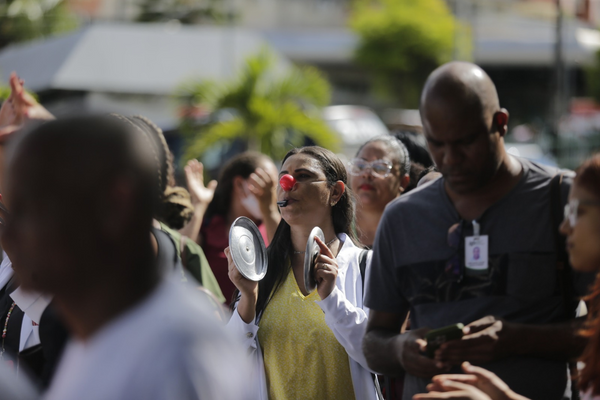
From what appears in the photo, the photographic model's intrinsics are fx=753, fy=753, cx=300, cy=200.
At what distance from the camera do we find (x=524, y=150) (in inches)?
953

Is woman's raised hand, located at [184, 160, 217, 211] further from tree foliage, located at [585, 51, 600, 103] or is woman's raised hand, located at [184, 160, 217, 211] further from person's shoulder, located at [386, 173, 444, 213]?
tree foliage, located at [585, 51, 600, 103]

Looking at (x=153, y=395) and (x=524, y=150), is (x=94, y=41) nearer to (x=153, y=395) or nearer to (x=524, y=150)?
(x=524, y=150)

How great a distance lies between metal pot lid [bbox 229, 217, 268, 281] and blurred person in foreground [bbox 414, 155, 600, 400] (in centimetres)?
121

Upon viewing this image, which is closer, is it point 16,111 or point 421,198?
point 421,198

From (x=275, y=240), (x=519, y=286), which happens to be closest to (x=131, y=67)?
(x=275, y=240)

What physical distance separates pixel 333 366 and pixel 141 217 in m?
1.99

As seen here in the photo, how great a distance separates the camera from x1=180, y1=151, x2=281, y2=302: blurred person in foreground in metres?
5.03

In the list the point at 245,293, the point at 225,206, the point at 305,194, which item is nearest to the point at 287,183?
the point at 305,194

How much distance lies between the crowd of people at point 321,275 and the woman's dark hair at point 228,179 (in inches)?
34.8

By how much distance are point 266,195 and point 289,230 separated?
91cm

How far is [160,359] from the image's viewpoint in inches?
57.4

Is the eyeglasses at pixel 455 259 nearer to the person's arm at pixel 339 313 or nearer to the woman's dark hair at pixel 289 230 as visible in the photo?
the person's arm at pixel 339 313

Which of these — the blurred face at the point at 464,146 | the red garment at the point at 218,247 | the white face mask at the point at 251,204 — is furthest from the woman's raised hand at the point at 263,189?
the blurred face at the point at 464,146

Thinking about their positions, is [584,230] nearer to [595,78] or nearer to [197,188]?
[197,188]
